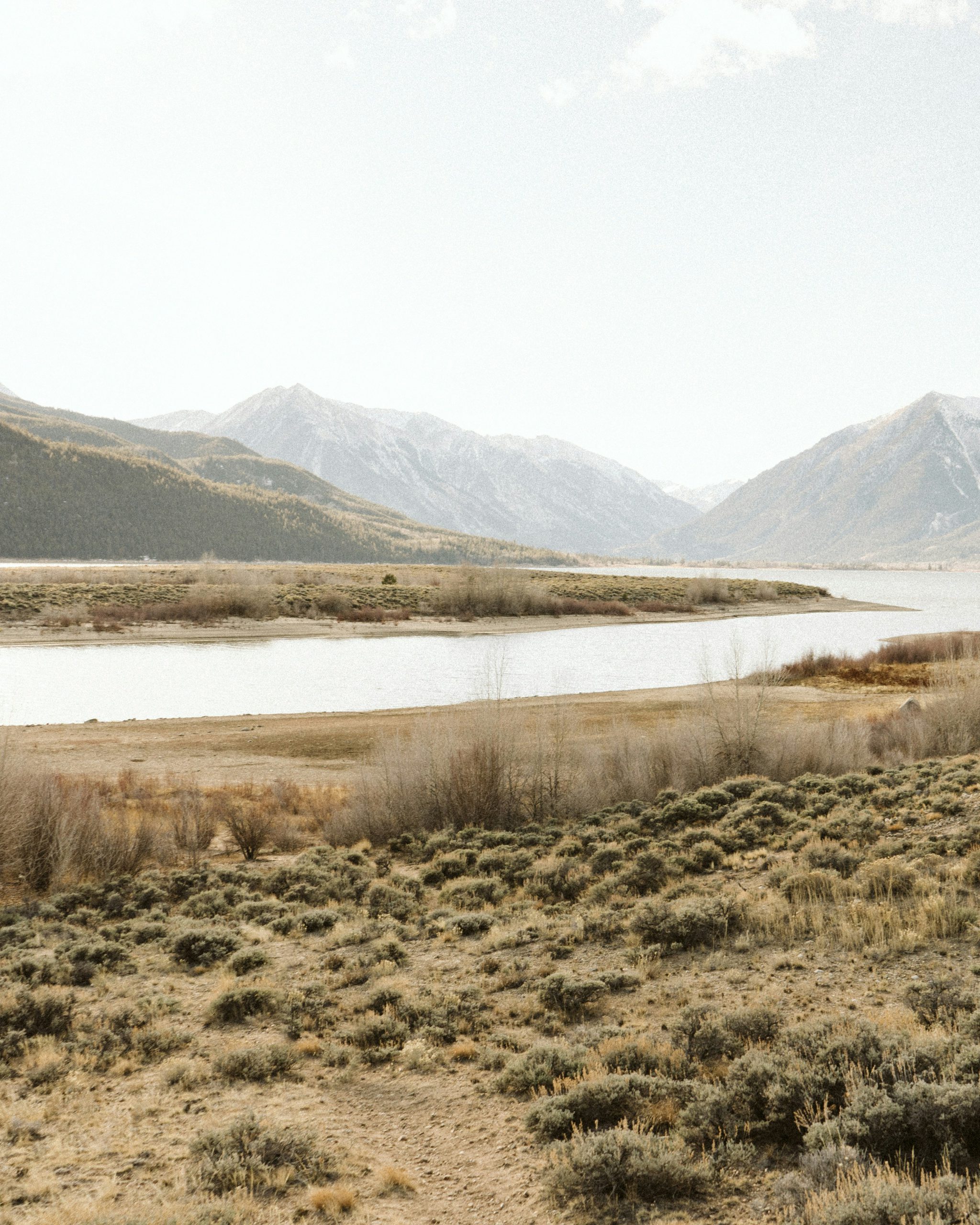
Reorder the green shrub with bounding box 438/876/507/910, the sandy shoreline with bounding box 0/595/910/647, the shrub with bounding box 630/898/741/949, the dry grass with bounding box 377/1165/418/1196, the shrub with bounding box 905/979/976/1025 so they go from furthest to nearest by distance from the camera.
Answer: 1. the sandy shoreline with bounding box 0/595/910/647
2. the green shrub with bounding box 438/876/507/910
3. the shrub with bounding box 630/898/741/949
4. the shrub with bounding box 905/979/976/1025
5. the dry grass with bounding box 377/1165/418/1196

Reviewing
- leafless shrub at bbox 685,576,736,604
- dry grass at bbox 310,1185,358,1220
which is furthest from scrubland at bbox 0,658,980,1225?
leafless shrub at bbox 685,576,736,604

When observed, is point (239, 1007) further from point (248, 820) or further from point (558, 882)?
point (248, 820)

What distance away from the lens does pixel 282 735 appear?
2928 cm

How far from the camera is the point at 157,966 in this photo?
1148cm

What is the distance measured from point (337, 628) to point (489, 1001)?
6359 centimetres

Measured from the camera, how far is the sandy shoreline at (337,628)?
61406 mm

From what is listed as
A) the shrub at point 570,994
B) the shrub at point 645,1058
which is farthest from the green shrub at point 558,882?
the shrub at point 645,1058

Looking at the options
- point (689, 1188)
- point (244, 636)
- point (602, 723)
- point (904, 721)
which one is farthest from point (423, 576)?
point (689, 1188)

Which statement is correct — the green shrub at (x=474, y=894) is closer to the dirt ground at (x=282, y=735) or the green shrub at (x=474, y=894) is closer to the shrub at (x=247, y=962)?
the shrub at (x=247, y=962)

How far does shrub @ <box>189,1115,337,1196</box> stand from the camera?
646 centimetres

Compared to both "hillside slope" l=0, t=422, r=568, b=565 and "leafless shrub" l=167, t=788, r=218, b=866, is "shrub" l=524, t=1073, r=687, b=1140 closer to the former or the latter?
"leafless shrub" l=167, t=788, r=218, b=866

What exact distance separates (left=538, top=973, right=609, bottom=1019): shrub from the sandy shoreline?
56673 millimetres

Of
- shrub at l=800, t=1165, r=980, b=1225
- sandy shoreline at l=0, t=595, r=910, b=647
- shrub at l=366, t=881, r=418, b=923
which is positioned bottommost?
shrub at l=366, t=881, r=418, b=923

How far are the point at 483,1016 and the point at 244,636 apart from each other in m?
60.2
